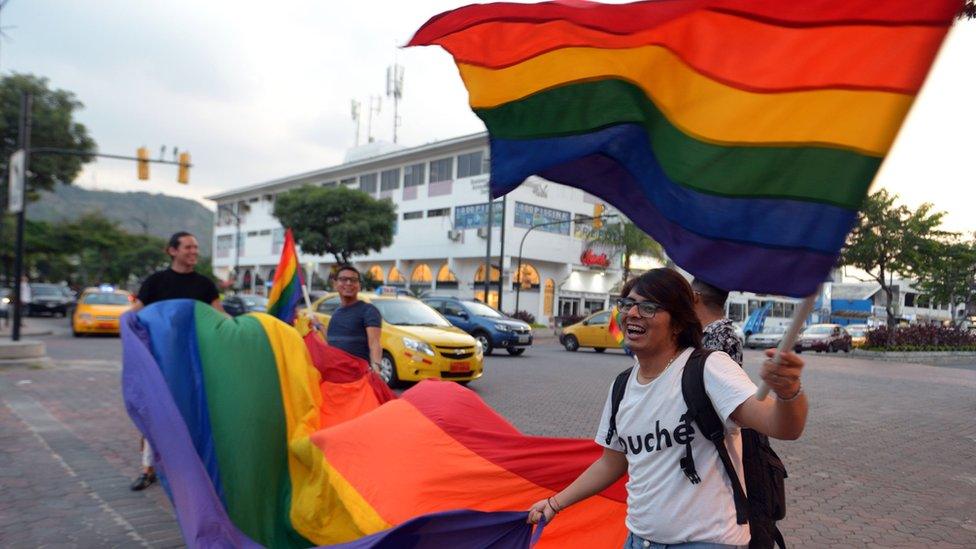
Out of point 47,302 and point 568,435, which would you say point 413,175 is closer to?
point 47,302

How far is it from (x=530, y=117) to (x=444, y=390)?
6.99 feet

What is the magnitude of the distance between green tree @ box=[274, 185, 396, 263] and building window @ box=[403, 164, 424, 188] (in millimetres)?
6352

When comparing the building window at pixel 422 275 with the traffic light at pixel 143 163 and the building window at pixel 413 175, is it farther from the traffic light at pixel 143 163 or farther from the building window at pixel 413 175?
the traffic light at pixel 143 163

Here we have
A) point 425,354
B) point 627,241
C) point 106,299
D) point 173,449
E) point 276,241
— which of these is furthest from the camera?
point 276,241

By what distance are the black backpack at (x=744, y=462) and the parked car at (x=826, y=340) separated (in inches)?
1200

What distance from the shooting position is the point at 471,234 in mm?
43656

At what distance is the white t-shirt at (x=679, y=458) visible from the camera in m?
2.08

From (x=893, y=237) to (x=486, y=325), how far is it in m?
19.9

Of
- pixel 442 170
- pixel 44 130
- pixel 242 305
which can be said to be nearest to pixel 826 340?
pixel 242 305

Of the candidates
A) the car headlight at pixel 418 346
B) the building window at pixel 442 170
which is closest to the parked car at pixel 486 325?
the car headlight at pixel 418 346

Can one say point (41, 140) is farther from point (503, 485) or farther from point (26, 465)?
point (503, 485)

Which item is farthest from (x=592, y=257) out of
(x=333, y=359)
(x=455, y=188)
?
(x=333, y=359)

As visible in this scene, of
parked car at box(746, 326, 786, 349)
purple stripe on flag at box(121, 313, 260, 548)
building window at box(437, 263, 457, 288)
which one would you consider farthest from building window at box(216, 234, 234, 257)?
purple stripe on flag at box(121, 313, 260, 548)

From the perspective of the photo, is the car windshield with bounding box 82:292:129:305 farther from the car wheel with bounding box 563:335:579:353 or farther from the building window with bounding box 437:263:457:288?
the building window with bounding box 437:263:457:288
